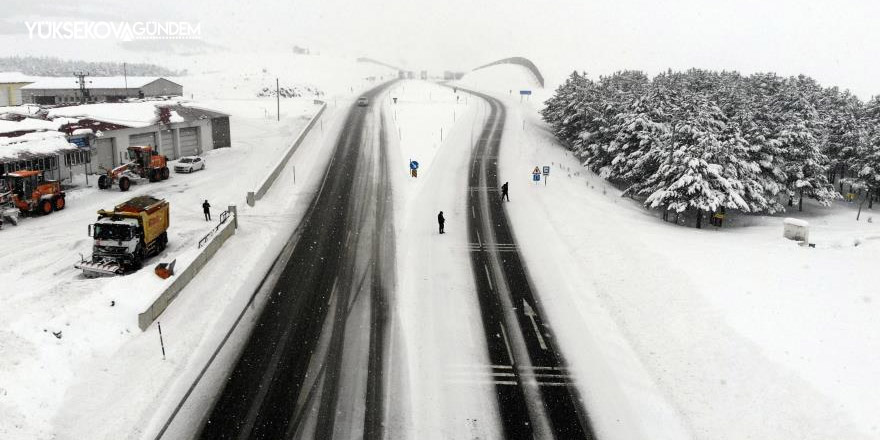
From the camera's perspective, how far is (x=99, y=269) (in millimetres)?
22172

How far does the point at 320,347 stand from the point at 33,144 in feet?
95.1

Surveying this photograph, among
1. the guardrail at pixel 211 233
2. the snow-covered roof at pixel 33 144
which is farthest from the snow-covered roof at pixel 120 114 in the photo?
the guardrail at pixel 211 233

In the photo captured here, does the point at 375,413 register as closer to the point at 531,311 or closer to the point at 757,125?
the point at 531,311

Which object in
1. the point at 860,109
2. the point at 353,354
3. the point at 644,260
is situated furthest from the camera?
the point at 860,109

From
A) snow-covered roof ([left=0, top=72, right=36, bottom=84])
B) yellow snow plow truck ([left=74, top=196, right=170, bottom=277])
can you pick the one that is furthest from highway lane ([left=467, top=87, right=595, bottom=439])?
snow-covered roof ([left=0, top=72, right=36, bottom=84])

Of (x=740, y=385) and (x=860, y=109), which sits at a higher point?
(x=860, y=109)

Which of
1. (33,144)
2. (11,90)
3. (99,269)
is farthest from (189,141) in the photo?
(11,90)

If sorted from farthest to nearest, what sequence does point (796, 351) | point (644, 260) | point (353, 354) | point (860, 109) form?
point (860, 109)
point (644, 260)
point (353, 354)
point (796, 351)

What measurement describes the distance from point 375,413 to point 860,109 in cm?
7282

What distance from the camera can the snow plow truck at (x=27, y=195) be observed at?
99.2ft

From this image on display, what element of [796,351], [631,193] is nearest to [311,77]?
[631,193]

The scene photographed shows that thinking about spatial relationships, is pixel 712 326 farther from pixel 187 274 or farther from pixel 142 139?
pixel 142 139

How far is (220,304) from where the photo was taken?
66.4 ft

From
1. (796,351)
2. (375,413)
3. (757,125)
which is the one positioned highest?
(757,125)
